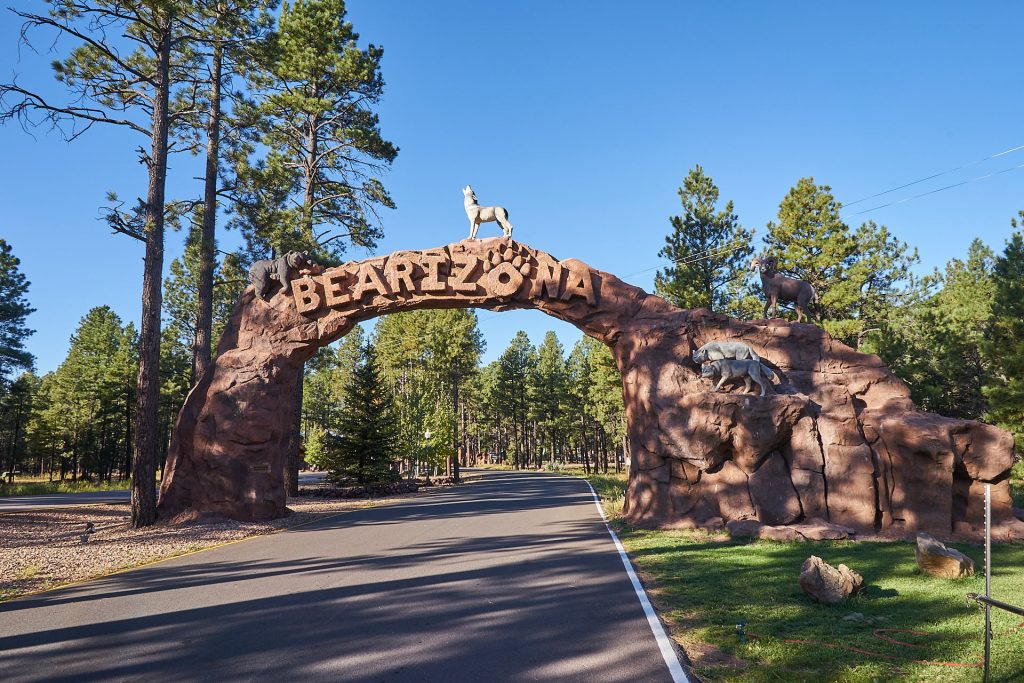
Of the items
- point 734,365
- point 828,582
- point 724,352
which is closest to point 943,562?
point 828,582

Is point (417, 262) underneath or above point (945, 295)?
underneath

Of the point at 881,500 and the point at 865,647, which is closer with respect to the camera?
the point at 865,647

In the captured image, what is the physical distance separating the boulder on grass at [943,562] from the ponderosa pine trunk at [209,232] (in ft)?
64.1

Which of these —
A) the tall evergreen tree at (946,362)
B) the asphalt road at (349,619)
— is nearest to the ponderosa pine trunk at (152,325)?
the asphalt road at (349,619)

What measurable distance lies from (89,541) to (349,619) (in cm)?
916

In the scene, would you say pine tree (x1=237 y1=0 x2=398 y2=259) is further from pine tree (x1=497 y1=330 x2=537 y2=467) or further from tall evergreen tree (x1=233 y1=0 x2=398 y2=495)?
pine tree (x1=497 y1=330 x2=537 y2=467)

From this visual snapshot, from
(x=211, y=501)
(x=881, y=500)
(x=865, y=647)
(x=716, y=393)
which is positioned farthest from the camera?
(x=211, y=501)

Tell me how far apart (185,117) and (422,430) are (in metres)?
22.9

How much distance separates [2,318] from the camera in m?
35.6

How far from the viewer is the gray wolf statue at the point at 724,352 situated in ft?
45.7

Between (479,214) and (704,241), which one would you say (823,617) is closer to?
(479,214)

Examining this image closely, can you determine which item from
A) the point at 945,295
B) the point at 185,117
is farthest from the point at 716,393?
the point at 945,295

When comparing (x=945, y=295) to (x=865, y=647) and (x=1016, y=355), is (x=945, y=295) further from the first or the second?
(x=865, y=647)

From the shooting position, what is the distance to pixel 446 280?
53.5ft
